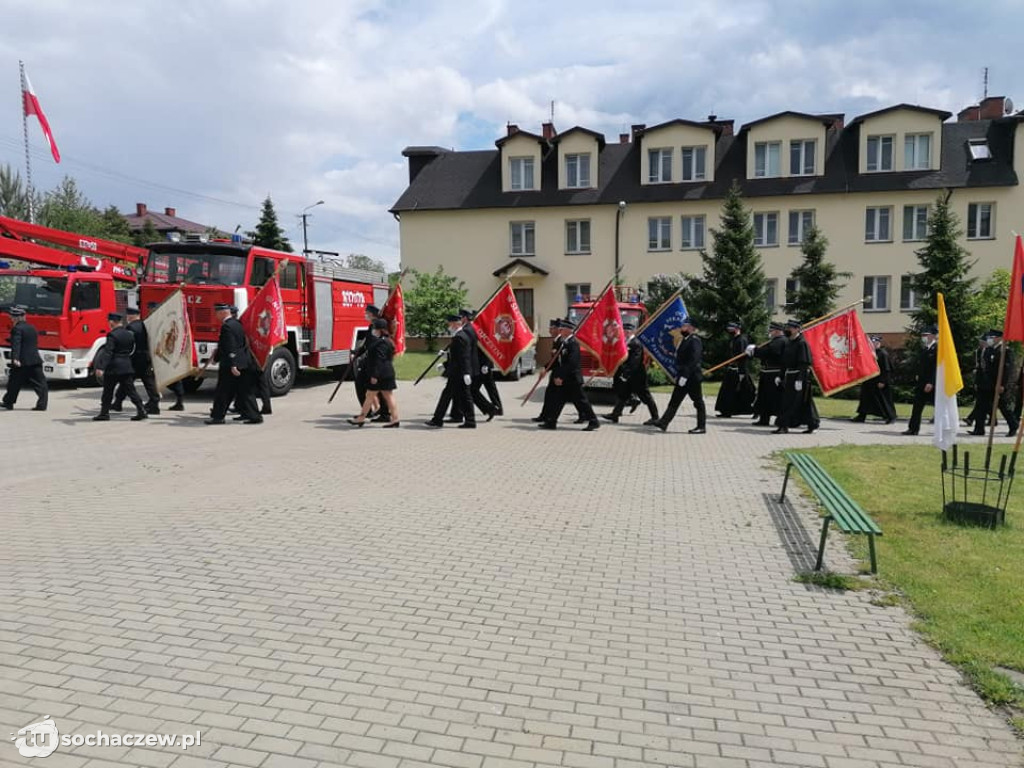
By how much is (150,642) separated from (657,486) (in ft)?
19.1

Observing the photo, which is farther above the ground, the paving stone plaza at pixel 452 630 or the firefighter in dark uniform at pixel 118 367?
the firefighter in dark uniform at pixel 118 367

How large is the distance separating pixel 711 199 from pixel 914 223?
9.12 metres

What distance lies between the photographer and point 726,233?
93.7 feet

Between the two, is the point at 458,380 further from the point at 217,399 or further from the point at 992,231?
the point at 992,231

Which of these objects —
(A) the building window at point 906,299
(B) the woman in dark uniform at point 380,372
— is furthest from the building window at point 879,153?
(B) the woman in dark uniform at point 380,372

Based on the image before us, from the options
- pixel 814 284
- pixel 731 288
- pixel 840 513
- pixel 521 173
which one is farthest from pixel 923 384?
pixel 521 173

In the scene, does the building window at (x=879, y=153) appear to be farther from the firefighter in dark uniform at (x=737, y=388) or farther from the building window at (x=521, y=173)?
the firefighter in dark uniform at (x=737, y=388)

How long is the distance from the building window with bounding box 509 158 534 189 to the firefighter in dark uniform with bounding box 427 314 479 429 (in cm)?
2564

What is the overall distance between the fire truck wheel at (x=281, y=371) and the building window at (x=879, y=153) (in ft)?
95.2

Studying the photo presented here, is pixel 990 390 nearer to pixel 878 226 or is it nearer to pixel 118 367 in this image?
pixel 118 367

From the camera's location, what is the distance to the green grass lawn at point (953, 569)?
4.25 m

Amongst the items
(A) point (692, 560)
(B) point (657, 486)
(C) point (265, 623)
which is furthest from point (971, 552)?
(C) point (265, 623)

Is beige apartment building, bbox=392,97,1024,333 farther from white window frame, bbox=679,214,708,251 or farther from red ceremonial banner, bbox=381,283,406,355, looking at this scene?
red ceremonial banner, bbox=381,283,406,355

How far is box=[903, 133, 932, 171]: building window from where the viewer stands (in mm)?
33969
